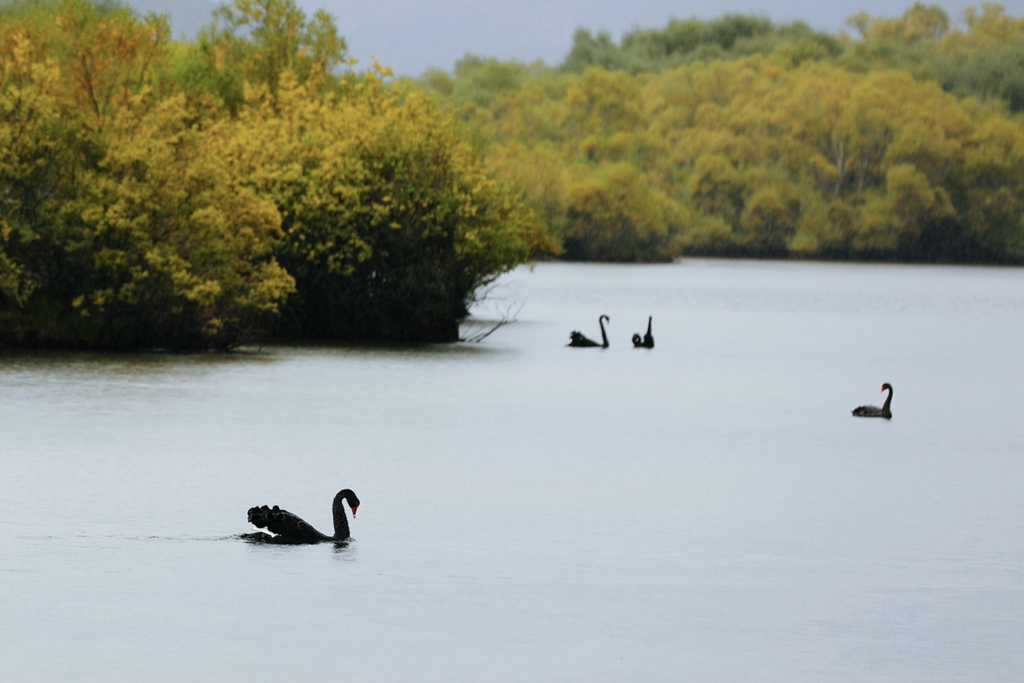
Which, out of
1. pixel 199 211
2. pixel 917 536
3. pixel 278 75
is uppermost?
pixel 278 75

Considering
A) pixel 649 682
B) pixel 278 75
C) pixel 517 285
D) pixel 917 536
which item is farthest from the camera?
pixel 517 285

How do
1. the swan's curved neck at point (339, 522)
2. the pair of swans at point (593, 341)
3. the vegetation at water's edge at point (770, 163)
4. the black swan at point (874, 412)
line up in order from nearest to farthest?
1. the swan's curved neck at point (339, 522)
2. the black swan at point (874, 412)
3. the pair of swans at point (593, 341)
4. the vegetation at water's edge at point (770, 163)

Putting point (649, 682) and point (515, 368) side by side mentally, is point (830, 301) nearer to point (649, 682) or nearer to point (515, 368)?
point (515, 368)

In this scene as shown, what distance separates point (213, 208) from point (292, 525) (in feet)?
58.7

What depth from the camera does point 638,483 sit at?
17.0m

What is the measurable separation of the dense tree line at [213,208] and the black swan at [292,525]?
16.4 meters

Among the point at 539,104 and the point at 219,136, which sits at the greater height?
the point at 539,104

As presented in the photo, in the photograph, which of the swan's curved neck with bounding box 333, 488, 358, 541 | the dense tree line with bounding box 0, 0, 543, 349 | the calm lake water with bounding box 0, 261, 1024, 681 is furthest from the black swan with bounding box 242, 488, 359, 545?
the dense tree line with bounding box 0, 0, 543, 349

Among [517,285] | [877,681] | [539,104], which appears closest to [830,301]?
[517,285]

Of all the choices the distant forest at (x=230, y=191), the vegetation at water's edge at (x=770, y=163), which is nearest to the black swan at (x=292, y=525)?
the distant forest at (x=230, y=191)

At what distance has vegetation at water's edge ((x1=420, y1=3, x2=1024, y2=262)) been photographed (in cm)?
10819

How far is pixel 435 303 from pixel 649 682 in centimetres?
2620

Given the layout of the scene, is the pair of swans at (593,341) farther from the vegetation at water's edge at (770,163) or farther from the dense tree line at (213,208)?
the vegetation at water's edge at (770,163)

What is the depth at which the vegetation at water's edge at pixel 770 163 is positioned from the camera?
10819 centimetres
